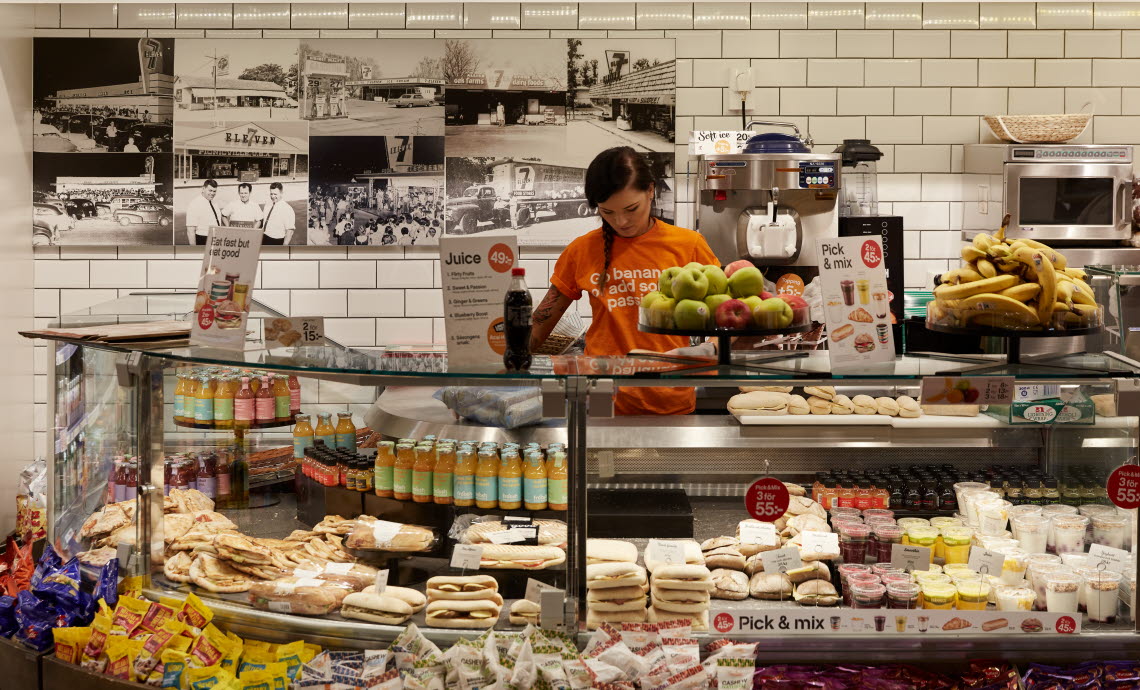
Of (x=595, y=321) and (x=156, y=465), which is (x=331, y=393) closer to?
(x=156, y=465)

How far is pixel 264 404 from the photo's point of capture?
10.7 ft

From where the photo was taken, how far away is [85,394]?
3.36 metres

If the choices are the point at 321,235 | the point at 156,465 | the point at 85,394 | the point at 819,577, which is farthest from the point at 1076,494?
the point at 321,235

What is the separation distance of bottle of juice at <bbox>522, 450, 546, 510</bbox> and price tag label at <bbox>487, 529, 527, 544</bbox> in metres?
0.08

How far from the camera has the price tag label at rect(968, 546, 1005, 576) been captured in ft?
9.12

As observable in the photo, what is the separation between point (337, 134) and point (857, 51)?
316cm

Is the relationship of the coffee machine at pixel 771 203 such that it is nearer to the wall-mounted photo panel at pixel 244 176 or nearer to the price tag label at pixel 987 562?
the wall-mounted photo panel at pixel 244 176

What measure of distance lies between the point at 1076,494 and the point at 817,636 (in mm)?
865

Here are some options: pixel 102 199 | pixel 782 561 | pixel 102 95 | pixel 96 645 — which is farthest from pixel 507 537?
pixel 102 95

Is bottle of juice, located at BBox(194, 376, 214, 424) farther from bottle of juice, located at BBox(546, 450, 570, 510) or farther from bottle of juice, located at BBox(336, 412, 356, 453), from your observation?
bottle of juice, located at BBox(546, 450, 570, 510)

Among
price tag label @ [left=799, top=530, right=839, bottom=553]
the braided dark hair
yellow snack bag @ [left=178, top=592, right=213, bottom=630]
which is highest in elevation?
the braided dark hair

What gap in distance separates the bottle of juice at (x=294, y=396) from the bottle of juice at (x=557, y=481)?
0.82 m

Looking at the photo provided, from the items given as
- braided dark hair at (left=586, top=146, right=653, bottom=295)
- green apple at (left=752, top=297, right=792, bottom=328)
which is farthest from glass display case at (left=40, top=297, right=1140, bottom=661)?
braided dark hair at (left=586, top=146, right=653, bottom=295)

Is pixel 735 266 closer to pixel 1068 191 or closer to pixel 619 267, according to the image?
pixel 619 267
